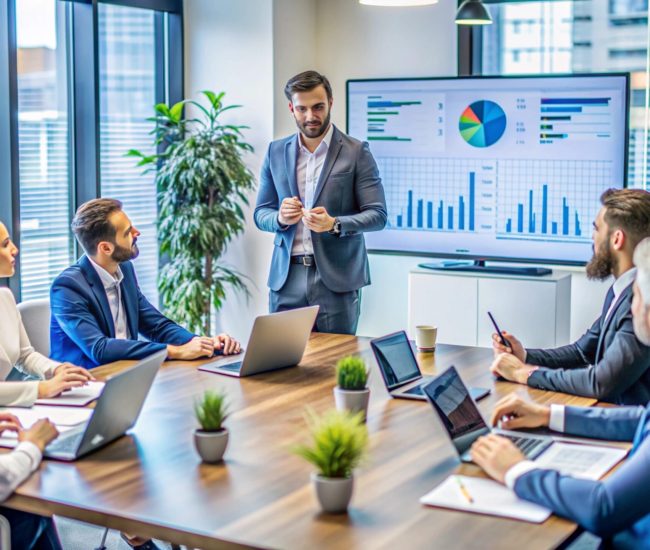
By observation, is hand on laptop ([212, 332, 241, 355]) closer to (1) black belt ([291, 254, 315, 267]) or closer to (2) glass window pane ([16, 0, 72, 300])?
(1) black belt ([291, 254, 315, 267])

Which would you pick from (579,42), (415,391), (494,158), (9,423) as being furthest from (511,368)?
(579,42)

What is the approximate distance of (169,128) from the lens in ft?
20.6

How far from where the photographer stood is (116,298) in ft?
12.5

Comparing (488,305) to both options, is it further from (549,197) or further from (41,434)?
(41,434)

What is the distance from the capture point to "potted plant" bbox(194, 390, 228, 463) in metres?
2.39

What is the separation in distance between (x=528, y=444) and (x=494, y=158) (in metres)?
3.54

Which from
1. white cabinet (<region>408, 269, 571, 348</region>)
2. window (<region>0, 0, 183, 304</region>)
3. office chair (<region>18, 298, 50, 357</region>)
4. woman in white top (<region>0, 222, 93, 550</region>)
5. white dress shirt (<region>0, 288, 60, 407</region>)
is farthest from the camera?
white cabinet (<region>408, 269, 571, 348</region>)

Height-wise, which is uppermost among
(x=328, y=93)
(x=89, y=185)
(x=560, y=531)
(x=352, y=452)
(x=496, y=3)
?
(x=496, y=3)

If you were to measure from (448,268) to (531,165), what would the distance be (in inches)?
29.2

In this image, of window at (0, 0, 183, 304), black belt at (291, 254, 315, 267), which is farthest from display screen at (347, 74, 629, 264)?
black belt at (291, 254, 315, 267)

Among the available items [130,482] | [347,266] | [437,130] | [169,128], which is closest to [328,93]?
[347,266]

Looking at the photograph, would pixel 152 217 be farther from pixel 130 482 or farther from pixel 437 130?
pixel 130 482

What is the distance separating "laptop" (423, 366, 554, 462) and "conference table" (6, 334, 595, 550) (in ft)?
0.18

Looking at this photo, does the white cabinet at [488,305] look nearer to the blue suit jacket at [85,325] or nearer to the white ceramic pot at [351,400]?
the blue suit jacket at [85,325]
